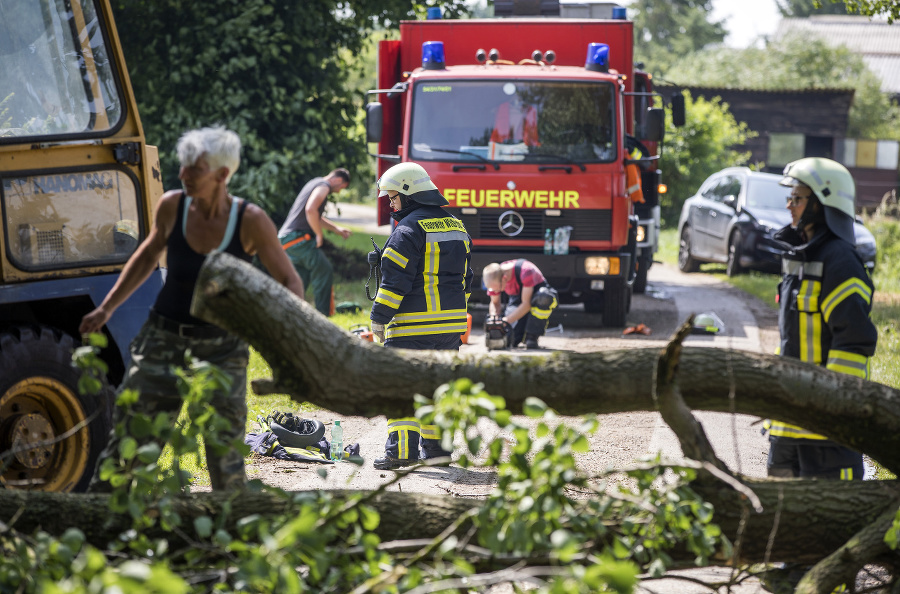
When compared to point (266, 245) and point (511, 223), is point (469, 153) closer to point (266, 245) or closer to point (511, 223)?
point (511, 223)

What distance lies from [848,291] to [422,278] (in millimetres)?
2658

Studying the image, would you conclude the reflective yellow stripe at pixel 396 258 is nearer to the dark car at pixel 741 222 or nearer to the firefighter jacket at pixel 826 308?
the firefighter jacket at pixel 826 308

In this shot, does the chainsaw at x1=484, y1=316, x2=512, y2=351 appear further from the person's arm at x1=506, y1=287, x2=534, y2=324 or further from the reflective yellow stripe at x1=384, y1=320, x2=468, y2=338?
the reflective yellow stripe at x1=384, y1=320, x2=468, y2=338

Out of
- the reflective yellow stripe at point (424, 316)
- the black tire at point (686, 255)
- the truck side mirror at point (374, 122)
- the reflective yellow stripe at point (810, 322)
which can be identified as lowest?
the black tire at point (686, 255)

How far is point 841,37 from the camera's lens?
52.9 m

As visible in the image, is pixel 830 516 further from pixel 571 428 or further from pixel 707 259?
pixel 707 259

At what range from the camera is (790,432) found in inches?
166

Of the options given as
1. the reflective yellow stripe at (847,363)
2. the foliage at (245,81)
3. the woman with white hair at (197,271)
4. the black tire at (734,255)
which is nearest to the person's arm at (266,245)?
the woman with white hair at (197,271)

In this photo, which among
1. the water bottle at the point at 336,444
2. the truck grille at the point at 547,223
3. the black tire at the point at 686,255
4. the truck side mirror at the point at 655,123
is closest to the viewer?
the water bottle at the point at 336,444

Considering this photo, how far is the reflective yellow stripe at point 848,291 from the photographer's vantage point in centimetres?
409

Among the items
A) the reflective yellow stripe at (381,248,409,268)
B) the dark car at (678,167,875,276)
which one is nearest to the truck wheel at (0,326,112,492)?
the reflective yellow stripe at (381,248,409,268)

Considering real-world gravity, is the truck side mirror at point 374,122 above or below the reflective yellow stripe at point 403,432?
above

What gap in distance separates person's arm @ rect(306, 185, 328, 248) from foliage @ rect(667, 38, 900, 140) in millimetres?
27820

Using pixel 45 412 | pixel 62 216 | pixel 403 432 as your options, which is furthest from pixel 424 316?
pixel 45 412
